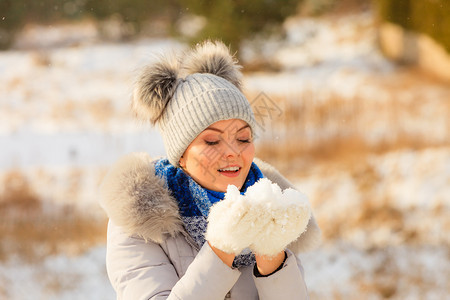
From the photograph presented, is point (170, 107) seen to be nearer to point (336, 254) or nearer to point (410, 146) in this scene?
point (336, 254)

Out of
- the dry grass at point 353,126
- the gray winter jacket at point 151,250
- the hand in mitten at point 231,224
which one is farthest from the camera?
the dry grass at point 353,126

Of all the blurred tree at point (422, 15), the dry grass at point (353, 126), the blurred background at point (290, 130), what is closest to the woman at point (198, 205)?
the blurred background at point (290, 130)

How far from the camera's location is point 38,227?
5691 millimetres

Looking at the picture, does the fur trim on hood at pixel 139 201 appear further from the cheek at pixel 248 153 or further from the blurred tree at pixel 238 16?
the blurred tree at pixel 238 16

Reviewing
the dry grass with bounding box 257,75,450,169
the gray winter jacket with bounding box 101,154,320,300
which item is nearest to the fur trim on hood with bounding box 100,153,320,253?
the gray winter jacket with bounding box 101,154,320,300

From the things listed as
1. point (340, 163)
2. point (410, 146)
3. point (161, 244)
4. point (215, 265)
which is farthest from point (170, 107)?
point (410, 146)

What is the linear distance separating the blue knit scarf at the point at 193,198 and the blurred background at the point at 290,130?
22 cm

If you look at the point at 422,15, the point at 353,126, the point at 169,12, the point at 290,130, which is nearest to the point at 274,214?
the point at 290,130

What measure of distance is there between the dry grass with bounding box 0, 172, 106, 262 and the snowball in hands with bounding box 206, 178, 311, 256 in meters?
4.45

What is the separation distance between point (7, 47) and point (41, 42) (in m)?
1.27

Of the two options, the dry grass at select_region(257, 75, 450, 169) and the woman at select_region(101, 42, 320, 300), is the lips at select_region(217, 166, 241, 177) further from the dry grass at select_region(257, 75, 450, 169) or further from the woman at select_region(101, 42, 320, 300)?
the dry grass at select_region(257, 75, 450, 169)

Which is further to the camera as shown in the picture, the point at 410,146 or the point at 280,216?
the point at 410,146

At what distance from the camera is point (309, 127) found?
7.69 meters

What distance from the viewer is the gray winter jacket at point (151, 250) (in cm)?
113
